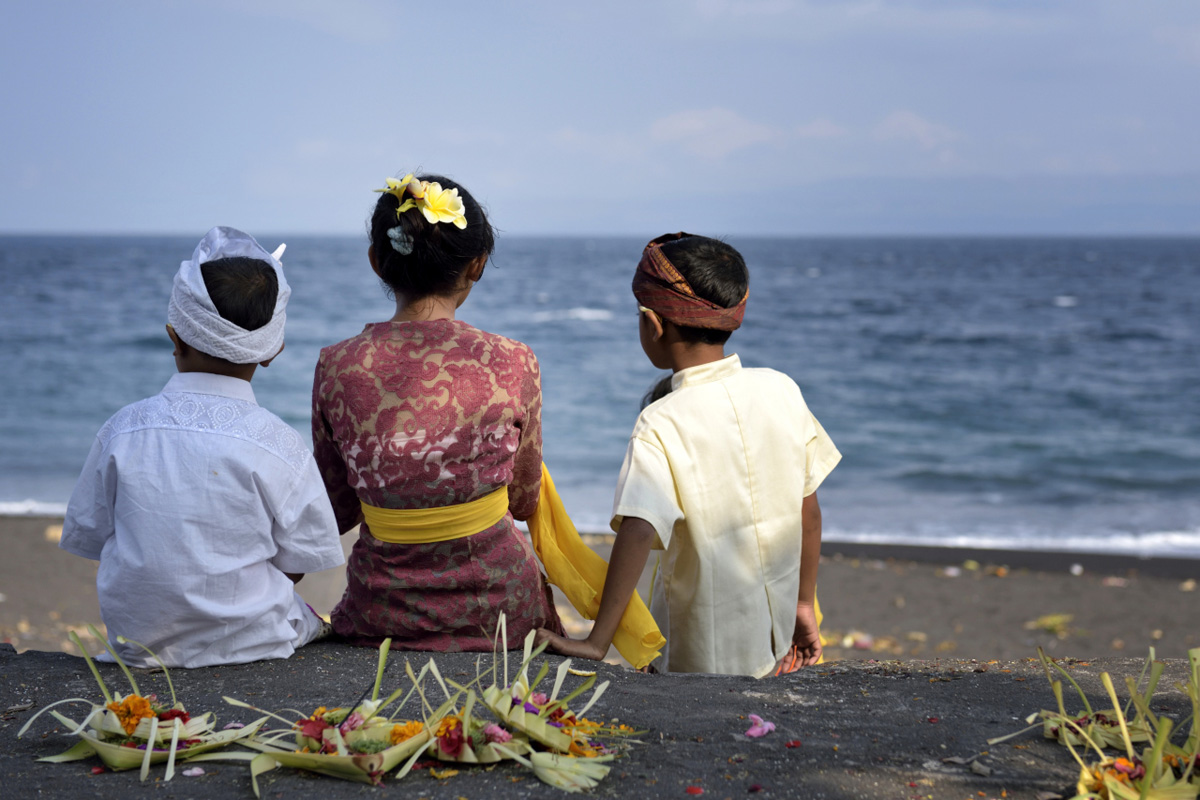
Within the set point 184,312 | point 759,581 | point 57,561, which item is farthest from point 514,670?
point 57,561

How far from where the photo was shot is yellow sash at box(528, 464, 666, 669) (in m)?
2.43

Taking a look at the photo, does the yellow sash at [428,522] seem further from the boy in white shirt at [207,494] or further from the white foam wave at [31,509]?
the white foam wave at [31,509]

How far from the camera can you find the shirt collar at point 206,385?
232cm

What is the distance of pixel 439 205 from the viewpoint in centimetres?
239

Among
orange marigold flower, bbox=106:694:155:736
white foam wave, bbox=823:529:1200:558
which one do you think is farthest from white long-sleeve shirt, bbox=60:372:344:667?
white foam wave, bbox=823:529:1200:558

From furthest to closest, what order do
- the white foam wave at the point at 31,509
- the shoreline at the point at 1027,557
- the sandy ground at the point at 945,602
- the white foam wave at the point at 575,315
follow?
the white foam wave at the point at 575,315, the white foam wave at the point at 31,509, the shoreline at the point at 1027,557, the sandy ground at the point at 945,602

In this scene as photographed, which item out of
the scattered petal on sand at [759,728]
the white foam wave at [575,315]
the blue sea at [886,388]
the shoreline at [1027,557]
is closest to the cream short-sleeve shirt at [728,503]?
the scattered petal on sand at [759,728]

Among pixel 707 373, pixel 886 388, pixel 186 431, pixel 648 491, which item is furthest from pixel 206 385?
pixel 886 388

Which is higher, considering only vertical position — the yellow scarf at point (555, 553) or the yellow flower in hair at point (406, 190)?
the yellow flower in hair at point (406, 190)

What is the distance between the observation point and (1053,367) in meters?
16.6

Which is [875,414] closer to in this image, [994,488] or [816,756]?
[994,488]

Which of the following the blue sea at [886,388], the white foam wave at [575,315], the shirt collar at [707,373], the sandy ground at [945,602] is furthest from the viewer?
the white foam wave at [575,315]

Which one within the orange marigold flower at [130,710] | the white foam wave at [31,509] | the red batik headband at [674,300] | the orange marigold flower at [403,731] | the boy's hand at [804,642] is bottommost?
the white foam wave at [31,509]

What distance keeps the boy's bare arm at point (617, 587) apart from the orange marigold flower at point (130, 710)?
93 cm
